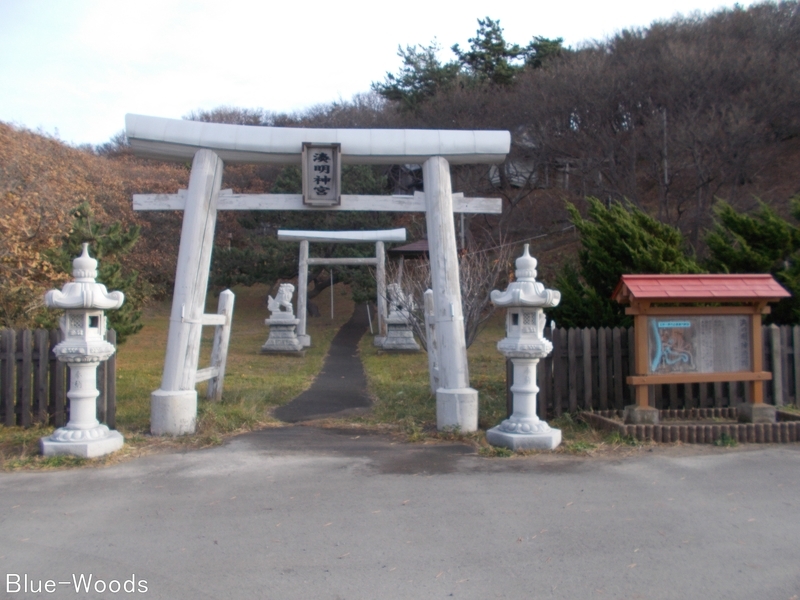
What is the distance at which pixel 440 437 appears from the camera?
7.98m

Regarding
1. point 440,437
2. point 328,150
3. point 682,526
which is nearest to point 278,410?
point 440,437

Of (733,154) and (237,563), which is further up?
(733,154)

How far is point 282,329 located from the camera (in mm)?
20516

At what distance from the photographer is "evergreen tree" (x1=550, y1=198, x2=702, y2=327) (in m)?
9.89

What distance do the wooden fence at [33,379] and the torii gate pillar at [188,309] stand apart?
0.64m

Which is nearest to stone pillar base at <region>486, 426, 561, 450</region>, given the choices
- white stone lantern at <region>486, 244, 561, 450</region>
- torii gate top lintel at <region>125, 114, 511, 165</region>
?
white stone lantern at <region>486, 244, 561, 450</region>

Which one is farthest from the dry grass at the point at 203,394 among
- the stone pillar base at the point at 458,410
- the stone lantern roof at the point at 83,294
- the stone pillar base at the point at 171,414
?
the stone pillar base at the point at 458,410

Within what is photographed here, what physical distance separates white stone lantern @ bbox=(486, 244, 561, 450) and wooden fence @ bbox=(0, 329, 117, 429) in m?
4.51

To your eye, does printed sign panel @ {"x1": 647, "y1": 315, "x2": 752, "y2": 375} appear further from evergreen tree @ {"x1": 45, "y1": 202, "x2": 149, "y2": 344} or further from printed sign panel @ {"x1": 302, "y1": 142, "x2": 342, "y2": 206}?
evergreen tree @ {"x1": 45, "y1": 202, "x2": 149, "y2": 344}

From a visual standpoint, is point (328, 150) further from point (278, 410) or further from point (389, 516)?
point (389, 516)

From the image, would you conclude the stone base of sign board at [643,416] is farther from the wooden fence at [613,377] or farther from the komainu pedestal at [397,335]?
the komainu pedestal at [397,335]

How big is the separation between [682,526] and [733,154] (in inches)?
903

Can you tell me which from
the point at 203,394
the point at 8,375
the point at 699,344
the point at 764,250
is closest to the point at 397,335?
the point at 203,394

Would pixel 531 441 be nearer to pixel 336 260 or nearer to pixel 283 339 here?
pixel 283 339
